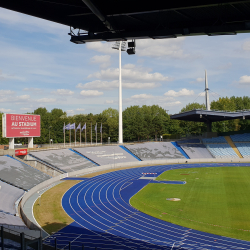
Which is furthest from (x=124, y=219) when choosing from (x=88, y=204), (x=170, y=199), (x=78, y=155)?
(x=78, y=155)

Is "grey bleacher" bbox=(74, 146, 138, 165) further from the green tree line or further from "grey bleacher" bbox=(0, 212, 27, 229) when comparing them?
"grey bleacher" bbox=(0, 212, 27, 229)

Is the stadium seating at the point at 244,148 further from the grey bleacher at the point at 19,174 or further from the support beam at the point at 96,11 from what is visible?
the support beam at the point at 96,11

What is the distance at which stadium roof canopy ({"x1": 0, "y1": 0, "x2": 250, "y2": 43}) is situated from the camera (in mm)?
9625

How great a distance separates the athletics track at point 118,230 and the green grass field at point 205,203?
1373 millimetres

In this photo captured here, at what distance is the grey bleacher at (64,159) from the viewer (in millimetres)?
51625

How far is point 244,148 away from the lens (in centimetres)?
7181

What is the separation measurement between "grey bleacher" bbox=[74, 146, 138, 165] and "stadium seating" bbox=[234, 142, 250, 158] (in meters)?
27.0

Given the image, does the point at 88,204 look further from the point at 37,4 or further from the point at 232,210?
the point at 37,4

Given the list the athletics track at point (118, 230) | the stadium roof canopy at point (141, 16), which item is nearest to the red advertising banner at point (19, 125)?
the athletics track at point (118, 230)

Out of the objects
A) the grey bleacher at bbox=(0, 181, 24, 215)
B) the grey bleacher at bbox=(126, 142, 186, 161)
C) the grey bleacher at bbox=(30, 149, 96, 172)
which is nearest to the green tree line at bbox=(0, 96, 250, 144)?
the grey bleacher at bbox=(126, 142, 186, 161)

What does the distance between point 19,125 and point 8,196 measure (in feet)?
66.8

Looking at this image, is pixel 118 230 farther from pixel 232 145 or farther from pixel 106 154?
pixel 232 145

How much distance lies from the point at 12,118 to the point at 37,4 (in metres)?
41.9

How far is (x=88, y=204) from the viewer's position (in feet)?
105
